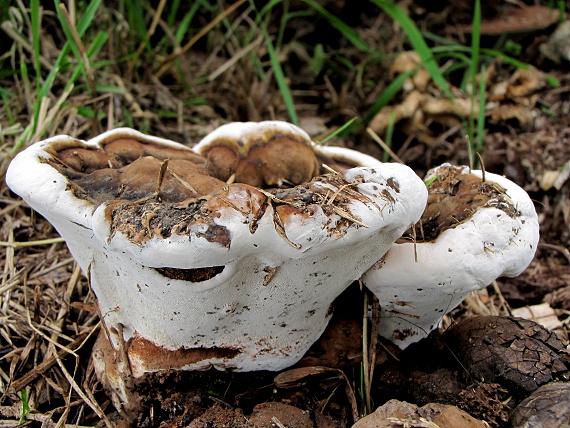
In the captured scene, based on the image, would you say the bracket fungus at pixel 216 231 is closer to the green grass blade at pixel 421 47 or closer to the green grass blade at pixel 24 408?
the green grass blade at pixel 24 408

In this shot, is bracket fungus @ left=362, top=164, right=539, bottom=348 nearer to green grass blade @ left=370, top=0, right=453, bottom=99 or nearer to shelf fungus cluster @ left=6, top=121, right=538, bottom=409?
shelf fungus cluster @ left=6, top=121, right=538, bottom=409

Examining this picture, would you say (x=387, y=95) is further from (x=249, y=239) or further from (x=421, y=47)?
(x=249, y=239)

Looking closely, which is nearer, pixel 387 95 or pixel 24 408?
pixel 24 408

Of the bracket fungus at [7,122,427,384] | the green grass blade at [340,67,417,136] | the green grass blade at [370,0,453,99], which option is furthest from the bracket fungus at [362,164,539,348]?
the green grass blade at [340,67,417,136]

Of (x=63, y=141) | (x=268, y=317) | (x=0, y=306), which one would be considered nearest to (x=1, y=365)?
(x=0, y=306)

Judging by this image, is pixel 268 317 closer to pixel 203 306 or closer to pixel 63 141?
pixel 203 306

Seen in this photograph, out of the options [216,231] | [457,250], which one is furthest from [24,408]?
[457,250]
